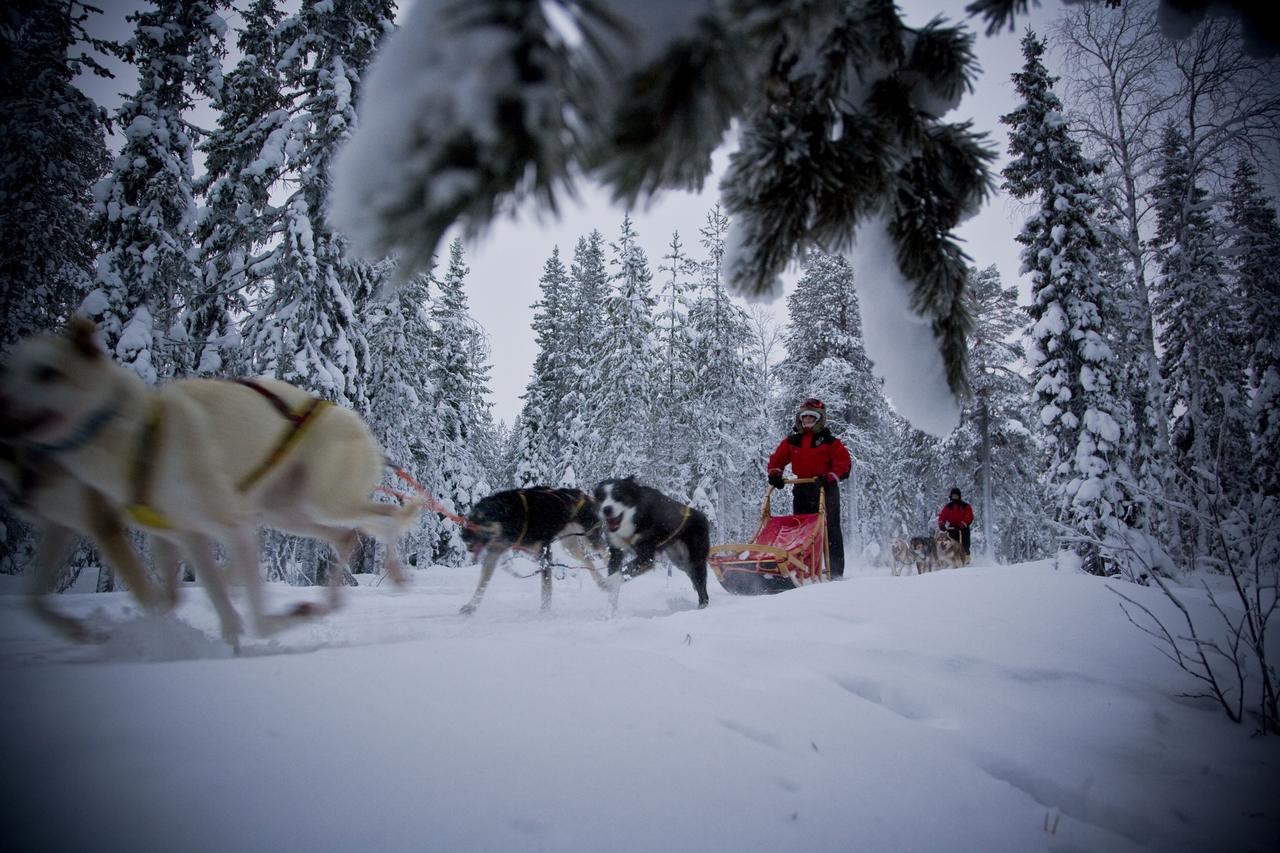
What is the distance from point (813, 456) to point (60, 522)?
668cm

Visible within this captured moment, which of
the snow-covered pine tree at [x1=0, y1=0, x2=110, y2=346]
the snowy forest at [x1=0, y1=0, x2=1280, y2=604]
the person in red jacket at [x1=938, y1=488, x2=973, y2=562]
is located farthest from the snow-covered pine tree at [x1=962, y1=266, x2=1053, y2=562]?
the snow-covered pine tree at [x1=0, y1=0, x2=110, y2=346]

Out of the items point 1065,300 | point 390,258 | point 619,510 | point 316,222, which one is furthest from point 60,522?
point 1065,300

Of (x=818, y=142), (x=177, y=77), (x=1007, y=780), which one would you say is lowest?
(x=1007, y=780)

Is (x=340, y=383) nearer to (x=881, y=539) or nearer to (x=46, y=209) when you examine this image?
(x=46, y=209)

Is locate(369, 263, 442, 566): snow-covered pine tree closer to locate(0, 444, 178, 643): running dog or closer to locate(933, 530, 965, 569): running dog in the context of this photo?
locate(0, 444, 178, 643): running dog

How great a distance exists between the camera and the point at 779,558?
614 centimetres

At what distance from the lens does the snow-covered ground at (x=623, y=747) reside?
1.09 metres

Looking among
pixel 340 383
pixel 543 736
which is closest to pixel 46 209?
pixel 340 383

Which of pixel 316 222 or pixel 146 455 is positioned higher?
pixel 316 222

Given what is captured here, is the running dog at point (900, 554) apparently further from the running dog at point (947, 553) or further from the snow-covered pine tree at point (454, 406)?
the snow-covered pine tree at point (454, 406)

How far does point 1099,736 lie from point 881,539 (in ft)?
88.7

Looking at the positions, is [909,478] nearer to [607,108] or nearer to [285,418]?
[285,418]

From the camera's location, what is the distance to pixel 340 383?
8.43 meters

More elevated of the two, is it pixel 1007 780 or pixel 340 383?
pixel 340 383
